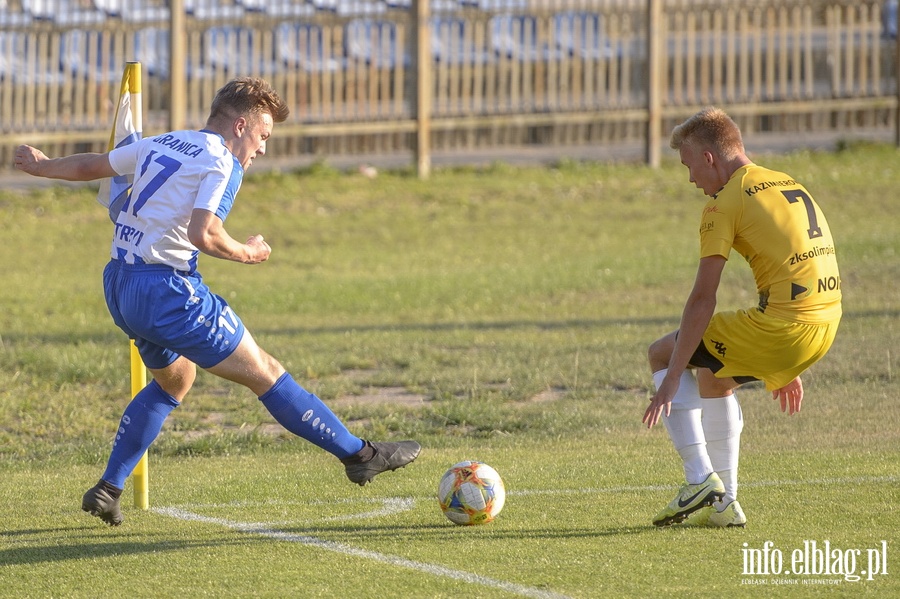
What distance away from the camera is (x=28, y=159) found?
554cm

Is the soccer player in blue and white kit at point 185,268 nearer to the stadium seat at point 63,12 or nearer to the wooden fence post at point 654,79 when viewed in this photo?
the stadium seat at point 63,12

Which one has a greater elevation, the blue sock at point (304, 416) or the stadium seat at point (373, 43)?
the stadium seat at point (373, 43)

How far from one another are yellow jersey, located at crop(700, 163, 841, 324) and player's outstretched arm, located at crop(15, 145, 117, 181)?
8.49 ft

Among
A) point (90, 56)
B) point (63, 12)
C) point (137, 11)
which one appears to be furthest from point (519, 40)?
point (63, 12)

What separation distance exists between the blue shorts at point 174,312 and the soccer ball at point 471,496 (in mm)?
1138

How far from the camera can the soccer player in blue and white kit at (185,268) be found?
5.14 m

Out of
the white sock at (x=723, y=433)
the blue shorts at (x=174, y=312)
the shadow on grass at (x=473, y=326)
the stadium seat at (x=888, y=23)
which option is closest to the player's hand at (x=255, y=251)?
the blue shorts at (x=174, y=312)

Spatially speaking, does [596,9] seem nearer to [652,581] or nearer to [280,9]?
[280,9]

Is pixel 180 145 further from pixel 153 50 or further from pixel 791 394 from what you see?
pixel 153 50

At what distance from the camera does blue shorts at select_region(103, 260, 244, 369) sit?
5141 millimetres

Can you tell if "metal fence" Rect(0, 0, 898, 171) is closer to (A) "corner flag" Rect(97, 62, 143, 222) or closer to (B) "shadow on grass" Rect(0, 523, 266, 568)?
(A) "corner flag" Rect(97, 62, 143, 222)

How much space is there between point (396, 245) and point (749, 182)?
978 centimetres

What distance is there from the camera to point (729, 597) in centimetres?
446

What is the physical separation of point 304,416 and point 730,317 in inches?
73.9
